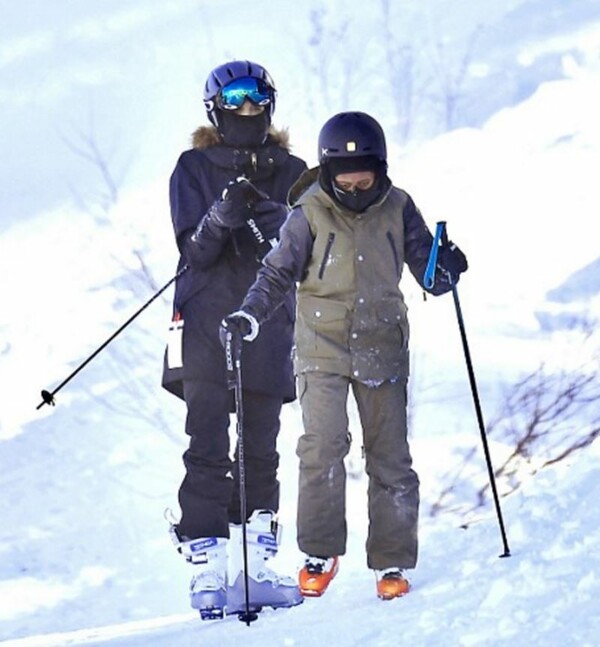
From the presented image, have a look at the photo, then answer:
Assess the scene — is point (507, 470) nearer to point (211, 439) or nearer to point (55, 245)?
point (211, 439)

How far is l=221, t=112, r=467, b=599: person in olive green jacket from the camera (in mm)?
4547

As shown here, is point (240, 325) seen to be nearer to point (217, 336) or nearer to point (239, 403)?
point (239, 403)

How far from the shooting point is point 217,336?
16.3 feet

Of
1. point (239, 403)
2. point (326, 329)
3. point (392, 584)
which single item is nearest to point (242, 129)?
point (326, 329)

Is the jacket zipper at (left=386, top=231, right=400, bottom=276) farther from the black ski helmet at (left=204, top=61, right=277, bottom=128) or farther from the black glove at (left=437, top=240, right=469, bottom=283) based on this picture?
the black ski helmet at (left=204, top=61, right=277, bottom=128)

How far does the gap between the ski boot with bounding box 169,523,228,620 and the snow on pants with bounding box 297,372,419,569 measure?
16.1 inches

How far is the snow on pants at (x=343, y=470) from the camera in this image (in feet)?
15.0

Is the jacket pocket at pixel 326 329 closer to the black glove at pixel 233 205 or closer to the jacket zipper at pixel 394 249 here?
the jacket zipper at pixel 394 249

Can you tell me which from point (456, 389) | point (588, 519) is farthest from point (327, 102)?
Answer: point (588, 519)

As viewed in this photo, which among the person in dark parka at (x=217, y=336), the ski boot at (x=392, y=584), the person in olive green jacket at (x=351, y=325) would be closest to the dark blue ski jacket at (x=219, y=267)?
the person in dark parka at (x=217, y=336)

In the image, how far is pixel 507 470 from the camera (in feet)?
29.6

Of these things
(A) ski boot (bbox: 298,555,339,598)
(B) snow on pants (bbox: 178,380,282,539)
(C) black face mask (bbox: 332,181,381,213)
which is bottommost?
(A) ski boot (bbox: 298,555,339,598)

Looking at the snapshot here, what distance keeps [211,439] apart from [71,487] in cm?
523

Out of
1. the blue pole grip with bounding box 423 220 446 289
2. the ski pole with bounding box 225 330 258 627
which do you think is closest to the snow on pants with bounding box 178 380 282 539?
the ski pole with bounding box 225 330 258 627
